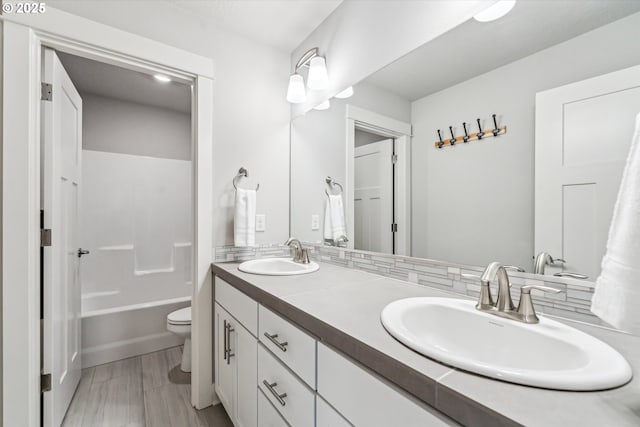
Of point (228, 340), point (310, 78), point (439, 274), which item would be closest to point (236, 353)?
point (228, 340)

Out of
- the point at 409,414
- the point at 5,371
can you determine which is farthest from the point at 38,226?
the point at 409,414

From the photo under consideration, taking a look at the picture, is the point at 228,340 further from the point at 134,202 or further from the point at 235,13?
the point at 134,202

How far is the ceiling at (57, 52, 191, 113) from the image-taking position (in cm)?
212

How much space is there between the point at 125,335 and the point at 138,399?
706 millimetres

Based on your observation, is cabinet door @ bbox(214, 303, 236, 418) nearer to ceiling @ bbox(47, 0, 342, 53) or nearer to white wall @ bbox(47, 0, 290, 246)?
white wall @ bbox(47, 0, 290, 246)

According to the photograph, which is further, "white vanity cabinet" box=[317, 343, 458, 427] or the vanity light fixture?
the vanity light fixture

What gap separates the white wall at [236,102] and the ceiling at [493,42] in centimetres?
90

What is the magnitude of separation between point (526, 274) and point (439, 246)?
1.03 feet

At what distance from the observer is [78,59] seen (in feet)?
6.63

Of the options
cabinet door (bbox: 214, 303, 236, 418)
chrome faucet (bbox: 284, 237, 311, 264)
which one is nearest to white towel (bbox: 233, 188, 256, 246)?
chrome faucet (bbox: 284, 237, 311, 264)

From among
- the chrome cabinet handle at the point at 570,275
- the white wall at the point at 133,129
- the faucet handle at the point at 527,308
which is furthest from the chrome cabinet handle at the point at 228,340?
the white wall at the point at 133,129

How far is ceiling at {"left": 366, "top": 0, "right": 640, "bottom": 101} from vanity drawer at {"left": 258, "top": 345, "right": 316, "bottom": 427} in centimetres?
122

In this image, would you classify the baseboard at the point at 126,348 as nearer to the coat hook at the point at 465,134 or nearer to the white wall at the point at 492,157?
the white wall at the point at 492,157

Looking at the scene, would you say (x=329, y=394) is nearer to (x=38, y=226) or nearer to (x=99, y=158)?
(x=38, y=226)
